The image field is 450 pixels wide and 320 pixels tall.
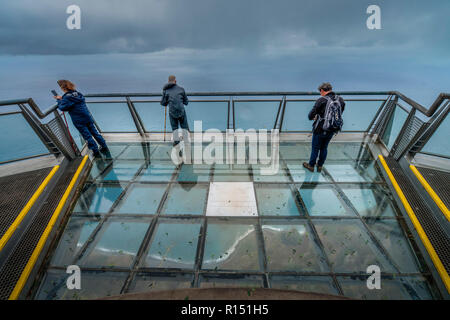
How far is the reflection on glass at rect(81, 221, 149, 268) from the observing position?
2951 millimetres

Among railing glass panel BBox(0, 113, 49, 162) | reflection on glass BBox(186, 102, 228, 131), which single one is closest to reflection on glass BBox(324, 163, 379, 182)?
reflection on glass BBox(186, 102, 228, 131)

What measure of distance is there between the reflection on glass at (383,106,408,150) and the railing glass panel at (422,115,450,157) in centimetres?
68

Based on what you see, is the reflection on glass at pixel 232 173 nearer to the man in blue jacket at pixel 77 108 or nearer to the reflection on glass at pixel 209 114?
the reflection on glass at pixel 209 114

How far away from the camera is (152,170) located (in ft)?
16.4

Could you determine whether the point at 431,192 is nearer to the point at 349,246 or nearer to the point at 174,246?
the point at 349,246

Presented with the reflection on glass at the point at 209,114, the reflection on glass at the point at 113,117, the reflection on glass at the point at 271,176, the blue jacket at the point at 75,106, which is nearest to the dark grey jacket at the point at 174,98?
the reflection on glass at the point at 209,114

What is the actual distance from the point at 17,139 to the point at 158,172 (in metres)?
3.02

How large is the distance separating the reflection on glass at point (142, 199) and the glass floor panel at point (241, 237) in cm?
2

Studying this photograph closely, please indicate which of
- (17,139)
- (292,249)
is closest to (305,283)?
(292,249)

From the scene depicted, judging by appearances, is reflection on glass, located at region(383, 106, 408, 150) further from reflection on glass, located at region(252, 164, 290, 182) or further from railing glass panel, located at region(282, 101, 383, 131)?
reflection on glass, located at region(252, 164, 290, 182)

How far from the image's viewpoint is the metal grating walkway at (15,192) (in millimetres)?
3415
